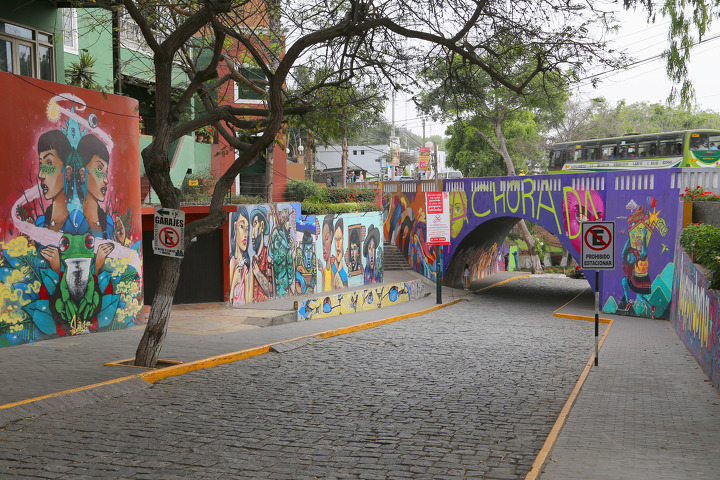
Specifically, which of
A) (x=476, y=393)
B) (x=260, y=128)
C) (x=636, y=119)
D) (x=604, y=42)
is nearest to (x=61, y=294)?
(x=260, y=128)

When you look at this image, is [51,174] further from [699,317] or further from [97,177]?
[699,317]

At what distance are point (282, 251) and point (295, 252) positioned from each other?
36.8 inches

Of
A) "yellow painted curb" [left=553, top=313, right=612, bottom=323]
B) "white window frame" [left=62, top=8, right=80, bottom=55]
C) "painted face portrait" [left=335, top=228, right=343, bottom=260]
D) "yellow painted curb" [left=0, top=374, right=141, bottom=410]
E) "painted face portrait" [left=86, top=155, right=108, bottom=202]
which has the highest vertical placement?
"white window frame" [left=62, top=8, right=80, bottom=55]

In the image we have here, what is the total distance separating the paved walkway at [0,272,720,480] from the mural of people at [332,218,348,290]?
360 inches

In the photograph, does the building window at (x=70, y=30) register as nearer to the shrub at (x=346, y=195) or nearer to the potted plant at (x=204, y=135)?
the potted plant at (x=204, y=135)

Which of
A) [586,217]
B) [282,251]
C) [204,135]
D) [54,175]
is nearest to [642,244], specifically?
[586,217]

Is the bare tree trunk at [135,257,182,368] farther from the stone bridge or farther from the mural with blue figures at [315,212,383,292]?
the stone bridge

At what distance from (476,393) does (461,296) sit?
22.1 meters

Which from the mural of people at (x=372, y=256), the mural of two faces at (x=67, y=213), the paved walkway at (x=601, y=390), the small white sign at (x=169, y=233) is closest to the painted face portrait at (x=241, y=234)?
the paved walkway at (x=601, y=390)

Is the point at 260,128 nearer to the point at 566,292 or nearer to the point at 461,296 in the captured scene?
the point at 461,296

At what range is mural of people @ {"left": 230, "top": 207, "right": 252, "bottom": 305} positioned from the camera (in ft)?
67.3

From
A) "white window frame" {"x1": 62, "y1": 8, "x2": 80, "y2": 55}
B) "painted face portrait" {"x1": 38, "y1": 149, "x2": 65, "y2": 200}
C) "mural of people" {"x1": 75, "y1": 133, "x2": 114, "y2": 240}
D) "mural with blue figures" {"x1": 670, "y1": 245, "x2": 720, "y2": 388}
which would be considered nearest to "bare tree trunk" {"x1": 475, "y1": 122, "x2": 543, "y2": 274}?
"mural with blue figures" {"x1": 670, "y1": 245, "x2": 720, "y2": 388}

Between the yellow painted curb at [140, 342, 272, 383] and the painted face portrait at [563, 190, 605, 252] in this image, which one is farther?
the painted face portrait at [563, 190, 605, 252]

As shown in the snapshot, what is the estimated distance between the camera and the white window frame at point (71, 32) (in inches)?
648
